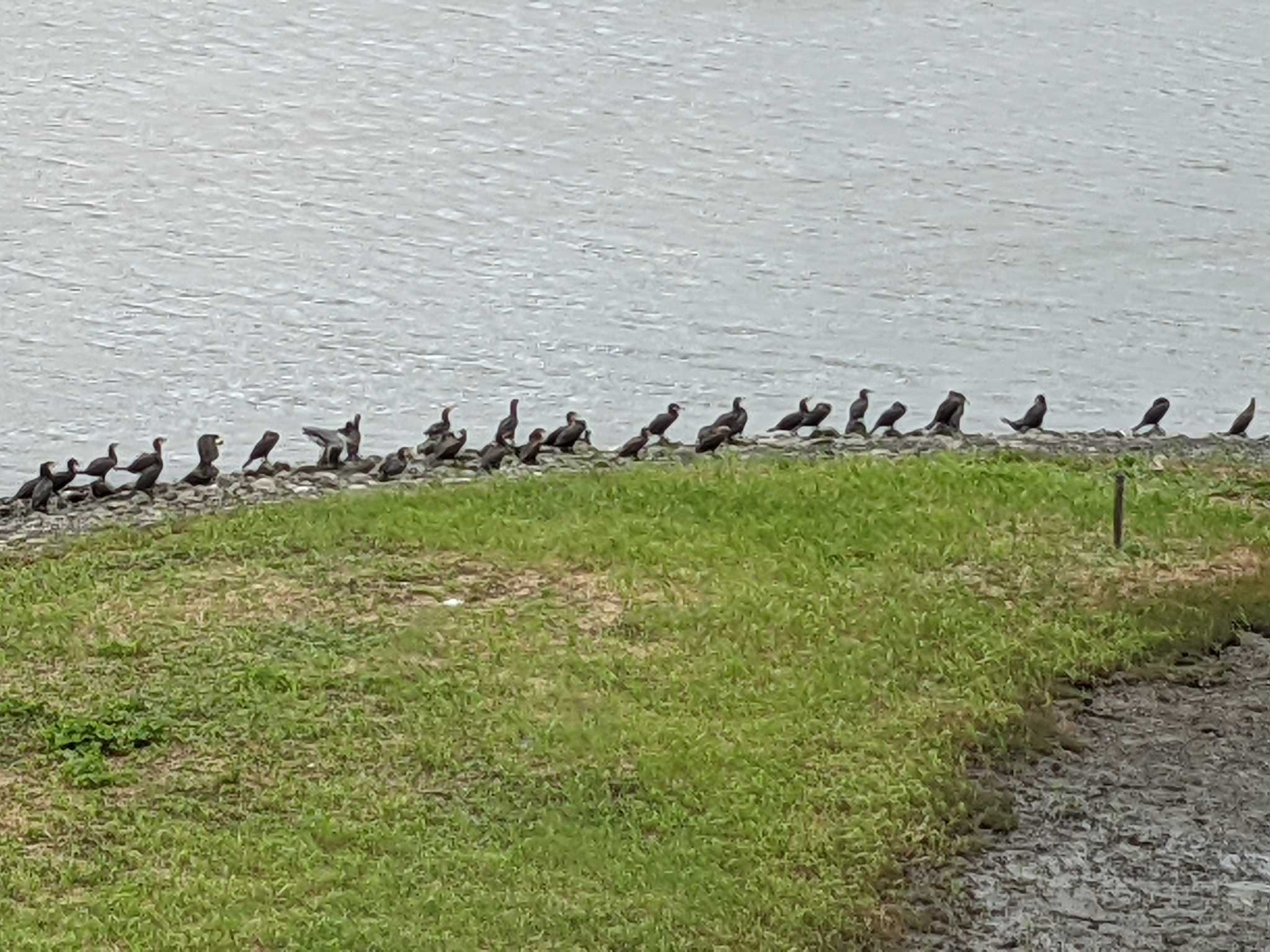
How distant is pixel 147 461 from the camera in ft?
49.1

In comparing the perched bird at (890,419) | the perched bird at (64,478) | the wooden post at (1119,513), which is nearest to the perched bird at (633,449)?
the perched bird at (890,419)

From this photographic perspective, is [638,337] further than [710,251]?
No

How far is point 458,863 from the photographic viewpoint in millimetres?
7121

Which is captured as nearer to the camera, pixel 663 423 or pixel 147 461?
pixel 147 461

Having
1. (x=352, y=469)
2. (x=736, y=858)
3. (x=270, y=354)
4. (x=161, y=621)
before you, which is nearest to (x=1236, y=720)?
(x=736, y=858)

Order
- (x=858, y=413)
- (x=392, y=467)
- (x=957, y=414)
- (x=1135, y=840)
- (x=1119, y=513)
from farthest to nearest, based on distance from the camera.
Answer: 1. (x=858, y=413)
2. (x=957, y=414)
3. (x=392, y=467)
4. (x=1119, y=513)
5. (x=1135, y=840)

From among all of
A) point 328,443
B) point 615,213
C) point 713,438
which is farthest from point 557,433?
point 615,213

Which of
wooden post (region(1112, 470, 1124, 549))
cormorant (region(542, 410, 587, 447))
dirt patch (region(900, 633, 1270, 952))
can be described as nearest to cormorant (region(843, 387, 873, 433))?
cormorant (region(542, 410, 587, 447))

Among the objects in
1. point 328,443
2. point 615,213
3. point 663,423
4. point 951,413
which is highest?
point 615,213

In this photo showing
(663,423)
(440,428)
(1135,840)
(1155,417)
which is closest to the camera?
(1135,840)

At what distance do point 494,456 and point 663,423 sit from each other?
1906 millimetres

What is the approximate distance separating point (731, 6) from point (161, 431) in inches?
759

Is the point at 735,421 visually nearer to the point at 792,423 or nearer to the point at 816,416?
the point at 792,423

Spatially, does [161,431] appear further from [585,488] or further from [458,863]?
[458,863]
